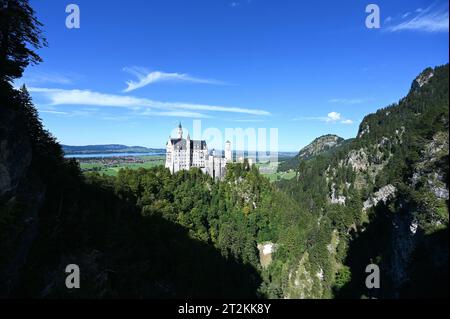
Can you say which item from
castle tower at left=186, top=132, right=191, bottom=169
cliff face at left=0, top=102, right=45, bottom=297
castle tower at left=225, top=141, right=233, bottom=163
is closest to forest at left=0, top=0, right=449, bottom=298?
cliff face at left=0, top=102, right=45, bottom=297

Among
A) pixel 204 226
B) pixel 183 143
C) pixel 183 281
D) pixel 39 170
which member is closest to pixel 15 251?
pixel 39 170

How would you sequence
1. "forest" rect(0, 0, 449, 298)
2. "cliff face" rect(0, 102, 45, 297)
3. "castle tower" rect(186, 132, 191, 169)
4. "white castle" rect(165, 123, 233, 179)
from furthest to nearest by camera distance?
"castle tower" rect(186, 132, 191, 169) < "white castle" rect(165, 123, 233, 179) < "forest" rect(0, 0, 449, 298) < "cliff face" rect(0, 102, 45, 297)

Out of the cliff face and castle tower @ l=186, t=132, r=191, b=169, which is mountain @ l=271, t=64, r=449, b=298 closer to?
the cliff face

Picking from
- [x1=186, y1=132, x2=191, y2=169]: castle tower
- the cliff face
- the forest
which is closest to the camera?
the cliff face

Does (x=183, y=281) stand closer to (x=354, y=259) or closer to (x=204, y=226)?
(x=204, y=226)

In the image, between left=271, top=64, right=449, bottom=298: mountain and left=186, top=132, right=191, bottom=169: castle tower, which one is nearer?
left=271, top=64, right=449, bottom=298: mountain

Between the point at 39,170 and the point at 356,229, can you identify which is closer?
the point at 39,170

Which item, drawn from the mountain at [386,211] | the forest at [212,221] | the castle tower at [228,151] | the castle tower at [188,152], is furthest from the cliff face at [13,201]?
the castle tower at [228,151]
